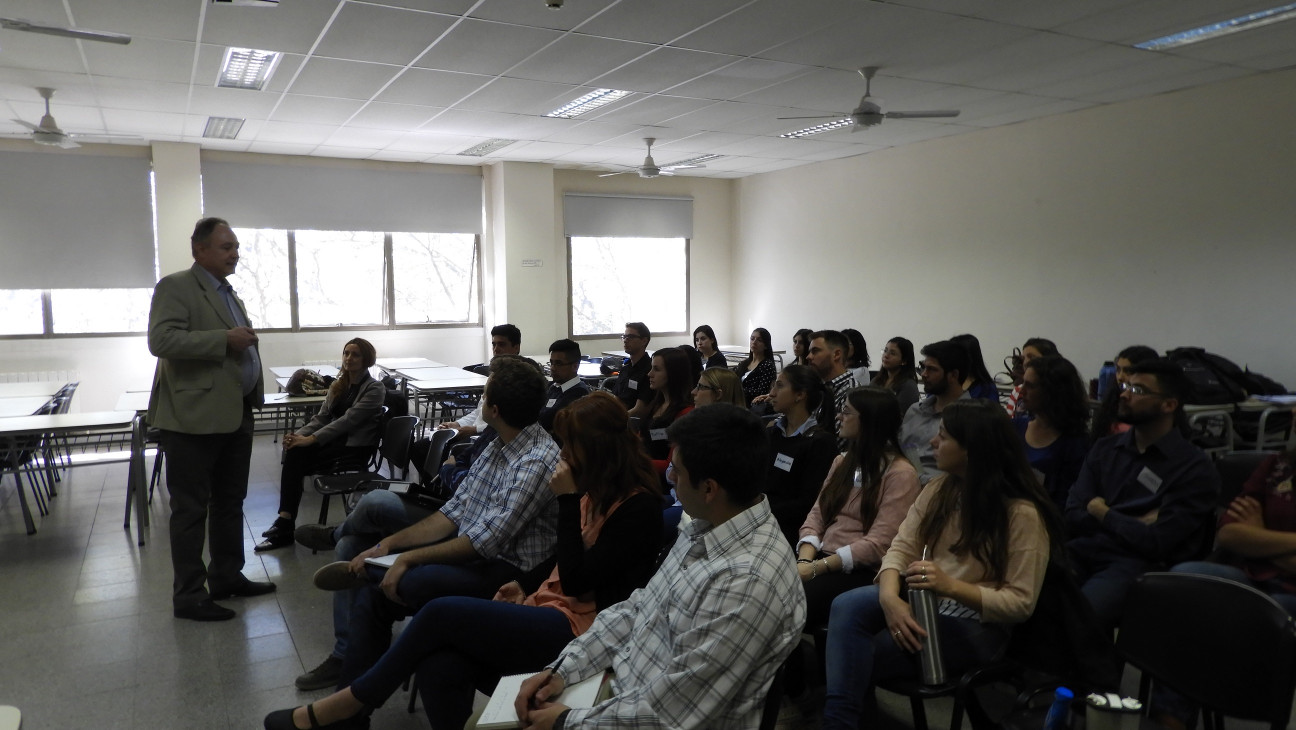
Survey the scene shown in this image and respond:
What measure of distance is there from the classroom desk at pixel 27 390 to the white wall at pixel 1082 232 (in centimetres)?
796

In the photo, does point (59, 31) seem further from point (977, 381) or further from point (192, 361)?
point (977, 381)

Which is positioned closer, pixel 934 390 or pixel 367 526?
pixel 367 526

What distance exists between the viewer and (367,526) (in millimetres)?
3043

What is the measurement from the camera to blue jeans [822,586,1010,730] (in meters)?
2.06

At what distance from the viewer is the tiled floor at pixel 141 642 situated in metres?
2.76

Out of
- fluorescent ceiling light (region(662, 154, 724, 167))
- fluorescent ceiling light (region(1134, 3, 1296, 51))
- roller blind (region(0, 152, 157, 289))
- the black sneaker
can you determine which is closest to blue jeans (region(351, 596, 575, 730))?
the black sneaker

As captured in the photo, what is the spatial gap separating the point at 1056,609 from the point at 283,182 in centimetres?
930

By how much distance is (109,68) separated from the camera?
564 cm

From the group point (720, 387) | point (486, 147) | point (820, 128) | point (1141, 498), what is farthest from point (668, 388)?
point (486, 147)

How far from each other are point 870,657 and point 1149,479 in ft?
3.85

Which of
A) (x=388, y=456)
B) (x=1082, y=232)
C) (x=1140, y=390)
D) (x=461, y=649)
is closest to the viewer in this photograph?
(x=461, y=649)

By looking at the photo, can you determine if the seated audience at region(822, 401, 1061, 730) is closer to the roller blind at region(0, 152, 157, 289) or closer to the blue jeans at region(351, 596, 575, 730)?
the blue jeans at region(351, 596, 575, 730)

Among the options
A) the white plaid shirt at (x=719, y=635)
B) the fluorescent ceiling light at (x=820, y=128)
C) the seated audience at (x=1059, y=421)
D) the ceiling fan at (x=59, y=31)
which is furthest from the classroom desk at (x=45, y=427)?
the fluorescent ceiling light at (x=820, y=128)

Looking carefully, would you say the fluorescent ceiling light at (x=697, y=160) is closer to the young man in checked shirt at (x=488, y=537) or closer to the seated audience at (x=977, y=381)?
the seated audience at (x=977, y=381)
